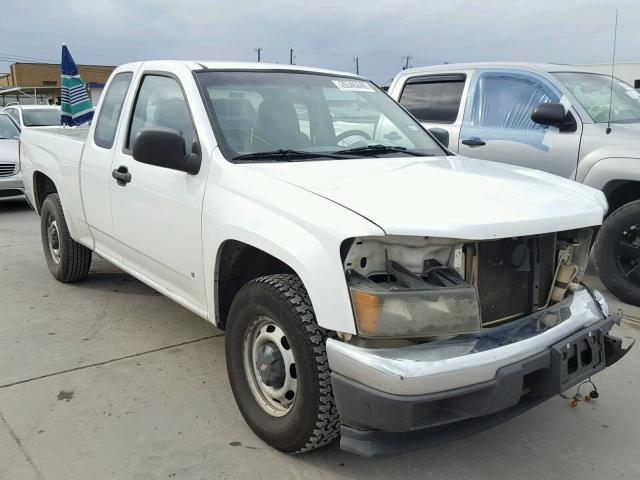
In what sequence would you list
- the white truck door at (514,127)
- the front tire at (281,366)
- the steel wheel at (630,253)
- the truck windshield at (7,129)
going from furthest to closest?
the truck windshield at (7,129)
the white truck door at (514,127)
the steel wheel at (630,253)
the front tire at (281,366)

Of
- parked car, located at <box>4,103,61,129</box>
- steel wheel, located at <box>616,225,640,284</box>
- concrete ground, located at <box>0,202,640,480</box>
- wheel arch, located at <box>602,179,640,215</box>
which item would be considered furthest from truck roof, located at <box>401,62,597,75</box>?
parked car, located at <box>4,103,61,129</box>

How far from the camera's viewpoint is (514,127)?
5773mm

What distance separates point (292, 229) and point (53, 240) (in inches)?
157

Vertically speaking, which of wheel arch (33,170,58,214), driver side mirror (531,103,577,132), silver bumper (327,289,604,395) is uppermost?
driver side mirror (531,103,577,132)

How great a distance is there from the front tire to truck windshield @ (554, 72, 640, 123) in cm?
397

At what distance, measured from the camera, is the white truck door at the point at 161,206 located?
3.36 m

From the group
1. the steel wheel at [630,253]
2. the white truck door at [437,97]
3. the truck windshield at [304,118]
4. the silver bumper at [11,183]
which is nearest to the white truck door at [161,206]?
the truck windshield at [304,118]

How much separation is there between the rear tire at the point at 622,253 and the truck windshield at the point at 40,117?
12233mm

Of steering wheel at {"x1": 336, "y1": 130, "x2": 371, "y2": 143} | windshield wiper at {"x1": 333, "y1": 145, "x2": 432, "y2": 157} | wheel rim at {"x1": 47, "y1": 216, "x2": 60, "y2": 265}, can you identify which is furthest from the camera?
wheel rim at {"x1": 47, "y1": 216, "x2": 60, "y2": 265}

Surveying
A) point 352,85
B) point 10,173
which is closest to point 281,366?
point 352,85

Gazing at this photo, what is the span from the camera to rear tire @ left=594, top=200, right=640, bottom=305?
16.4ft

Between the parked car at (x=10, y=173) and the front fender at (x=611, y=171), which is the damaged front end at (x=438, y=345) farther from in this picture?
the parked car at (x=10, y=173)

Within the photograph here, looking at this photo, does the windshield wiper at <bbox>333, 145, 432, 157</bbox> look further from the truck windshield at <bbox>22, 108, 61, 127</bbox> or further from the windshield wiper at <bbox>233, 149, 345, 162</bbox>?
the truck windshield at <bbox>22, 108, 61, 127</bbox>

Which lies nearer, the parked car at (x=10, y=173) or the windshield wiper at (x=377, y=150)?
the windshield wiper at (x=377, y=150)
